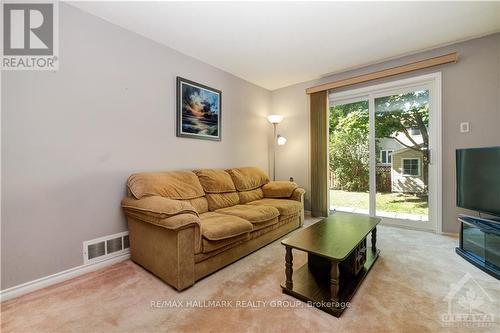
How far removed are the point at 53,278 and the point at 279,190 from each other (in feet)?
8.56

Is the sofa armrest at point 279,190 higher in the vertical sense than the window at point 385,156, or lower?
lower

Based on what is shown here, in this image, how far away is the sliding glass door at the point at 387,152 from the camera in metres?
2.89

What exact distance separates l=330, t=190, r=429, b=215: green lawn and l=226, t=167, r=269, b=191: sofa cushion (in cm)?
136

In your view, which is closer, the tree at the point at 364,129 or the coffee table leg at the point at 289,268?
the coffee table leg at the point at 289,268

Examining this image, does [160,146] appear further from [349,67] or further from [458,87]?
[458,87]

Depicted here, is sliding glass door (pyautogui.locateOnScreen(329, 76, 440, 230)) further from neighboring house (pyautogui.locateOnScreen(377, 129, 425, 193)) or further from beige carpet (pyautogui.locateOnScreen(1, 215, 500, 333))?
beige carpet (pyautogui.locateOnScreen(1, 215, 500, 333))

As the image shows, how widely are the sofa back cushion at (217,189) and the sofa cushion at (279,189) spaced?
577 millimetres

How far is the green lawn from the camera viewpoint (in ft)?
9.86

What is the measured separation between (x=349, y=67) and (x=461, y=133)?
1695mm

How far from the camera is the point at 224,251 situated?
1934 millimetres

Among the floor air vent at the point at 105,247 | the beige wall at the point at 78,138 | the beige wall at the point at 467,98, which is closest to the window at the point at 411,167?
the beige wall at the point at 467,98

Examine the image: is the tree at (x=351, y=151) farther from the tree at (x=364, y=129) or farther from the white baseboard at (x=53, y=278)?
the white baseboard at (x=53, y=278)

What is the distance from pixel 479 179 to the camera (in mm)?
2156

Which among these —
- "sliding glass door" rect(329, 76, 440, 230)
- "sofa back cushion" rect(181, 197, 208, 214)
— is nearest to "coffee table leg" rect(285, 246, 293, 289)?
"sofa back cushion" rect(181, 197, 208, 214)
